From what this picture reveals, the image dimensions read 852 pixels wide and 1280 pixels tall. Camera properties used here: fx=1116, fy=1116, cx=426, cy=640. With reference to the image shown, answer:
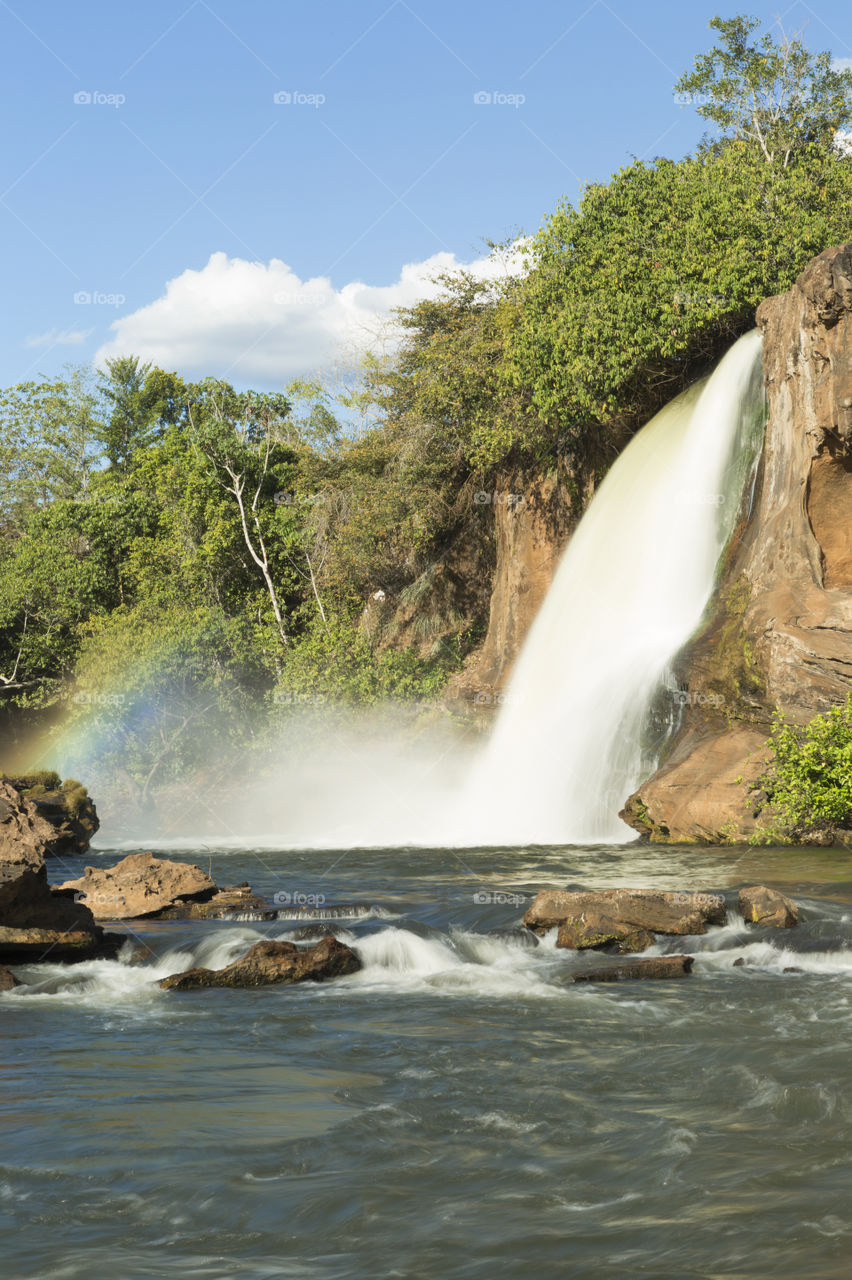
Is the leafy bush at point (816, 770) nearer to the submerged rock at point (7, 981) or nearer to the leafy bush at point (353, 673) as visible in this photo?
the submerged rock at point (7, 981)

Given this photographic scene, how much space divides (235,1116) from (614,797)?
1487 centimetres

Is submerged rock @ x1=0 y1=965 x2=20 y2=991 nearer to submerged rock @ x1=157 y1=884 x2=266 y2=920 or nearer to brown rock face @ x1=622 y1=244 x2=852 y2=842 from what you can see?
submerged rock @ x1=157 y1=884 x2=266 y2=920

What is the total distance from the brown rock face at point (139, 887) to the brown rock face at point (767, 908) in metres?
7.27

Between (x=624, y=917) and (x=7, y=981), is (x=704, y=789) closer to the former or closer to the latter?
(x=624, y=917)

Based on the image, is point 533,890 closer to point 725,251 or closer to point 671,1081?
point 671,1081

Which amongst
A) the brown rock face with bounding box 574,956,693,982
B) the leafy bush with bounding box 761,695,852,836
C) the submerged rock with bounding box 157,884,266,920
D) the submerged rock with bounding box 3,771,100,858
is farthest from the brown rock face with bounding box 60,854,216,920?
the leafy bush with bounding box 761,695,852,836

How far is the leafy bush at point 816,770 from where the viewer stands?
16.9 m

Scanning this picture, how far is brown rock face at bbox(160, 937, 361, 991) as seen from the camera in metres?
11.0

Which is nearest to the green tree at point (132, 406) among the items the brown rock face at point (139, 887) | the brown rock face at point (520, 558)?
the brown rock face at point (520, 558)

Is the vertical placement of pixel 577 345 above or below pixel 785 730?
above

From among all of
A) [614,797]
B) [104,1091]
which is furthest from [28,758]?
[104,1091]

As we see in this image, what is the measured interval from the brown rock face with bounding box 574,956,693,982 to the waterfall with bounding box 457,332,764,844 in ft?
32.3

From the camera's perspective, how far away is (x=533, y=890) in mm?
15008

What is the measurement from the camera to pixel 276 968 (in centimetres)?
1109
